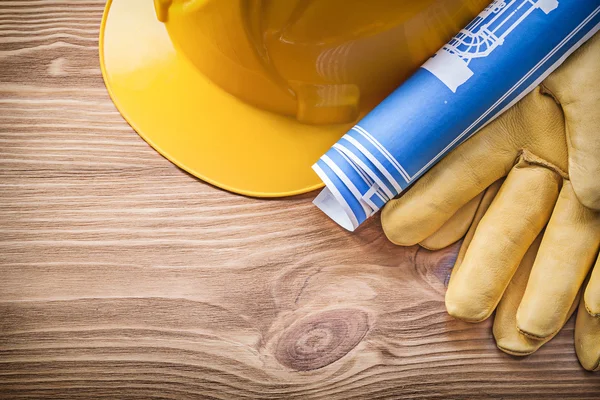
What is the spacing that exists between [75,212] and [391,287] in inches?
14.1

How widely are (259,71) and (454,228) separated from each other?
0.27 m

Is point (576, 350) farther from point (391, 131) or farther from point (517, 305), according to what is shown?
point (391, 131)

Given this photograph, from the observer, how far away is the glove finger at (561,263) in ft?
1.72

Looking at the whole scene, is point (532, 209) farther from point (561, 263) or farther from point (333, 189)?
point (333, 189)

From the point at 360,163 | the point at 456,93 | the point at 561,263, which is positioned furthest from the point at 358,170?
the point at 561,263

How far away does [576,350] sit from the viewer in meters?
0.58

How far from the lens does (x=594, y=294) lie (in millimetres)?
516

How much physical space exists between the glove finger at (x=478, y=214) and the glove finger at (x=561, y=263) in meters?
0.06

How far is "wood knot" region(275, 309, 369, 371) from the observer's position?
0.58 metres

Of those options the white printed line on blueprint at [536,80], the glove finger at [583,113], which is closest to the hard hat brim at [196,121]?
the white printed line on blueprint at [536,80]

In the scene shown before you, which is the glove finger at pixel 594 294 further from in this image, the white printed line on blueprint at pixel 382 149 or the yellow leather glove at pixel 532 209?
the white printed line on blueprint at pixel 382 149

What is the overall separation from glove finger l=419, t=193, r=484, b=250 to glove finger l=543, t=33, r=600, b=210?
0.10 metres

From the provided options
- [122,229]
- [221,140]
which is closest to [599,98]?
[221,140]

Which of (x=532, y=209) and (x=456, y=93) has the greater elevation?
(x=456, y=93)
